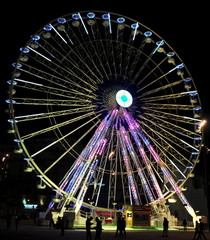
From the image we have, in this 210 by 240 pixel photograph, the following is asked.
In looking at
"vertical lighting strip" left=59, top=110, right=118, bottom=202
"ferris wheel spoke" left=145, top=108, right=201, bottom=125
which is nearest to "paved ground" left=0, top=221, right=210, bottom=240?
"vertical lighting strip" left=59, top=110, right=118, bottom=202

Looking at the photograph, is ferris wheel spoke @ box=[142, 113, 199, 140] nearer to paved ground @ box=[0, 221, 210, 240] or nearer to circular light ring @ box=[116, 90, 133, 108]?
circular light ring @ box=[116, 90, 133, 108]

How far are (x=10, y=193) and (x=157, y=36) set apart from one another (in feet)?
151

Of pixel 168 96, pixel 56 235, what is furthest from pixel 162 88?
pixel 56 235

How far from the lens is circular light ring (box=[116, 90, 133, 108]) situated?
88.9 ft

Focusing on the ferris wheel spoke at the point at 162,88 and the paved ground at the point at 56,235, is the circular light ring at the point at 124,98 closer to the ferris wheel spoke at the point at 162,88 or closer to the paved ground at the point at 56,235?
the ferris wheel spoke at the point at 162,88

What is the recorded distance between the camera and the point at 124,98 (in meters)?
27.3

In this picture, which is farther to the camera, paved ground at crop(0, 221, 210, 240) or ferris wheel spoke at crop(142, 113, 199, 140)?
ferris wheel spoke at crop(142, 113, 199, 140)

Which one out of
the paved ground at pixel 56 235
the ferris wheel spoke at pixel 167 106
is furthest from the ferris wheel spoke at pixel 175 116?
the paved ground at pixel 56 235

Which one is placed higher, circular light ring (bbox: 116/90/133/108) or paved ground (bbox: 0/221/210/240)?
circular light ring (bbox: 116/90/133/108)

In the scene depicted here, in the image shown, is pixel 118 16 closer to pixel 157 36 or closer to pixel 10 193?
pixel 157 36

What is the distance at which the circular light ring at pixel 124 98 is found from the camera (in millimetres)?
27094

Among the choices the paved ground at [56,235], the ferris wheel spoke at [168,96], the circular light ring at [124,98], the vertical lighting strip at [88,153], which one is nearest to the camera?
the paved ground at [56,235]

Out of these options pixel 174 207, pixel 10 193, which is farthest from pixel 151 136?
pixel 10 193

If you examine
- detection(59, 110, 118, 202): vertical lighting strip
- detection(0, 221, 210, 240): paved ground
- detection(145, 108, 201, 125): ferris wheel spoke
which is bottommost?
detection(0, 221, 210, 240): paved ground
